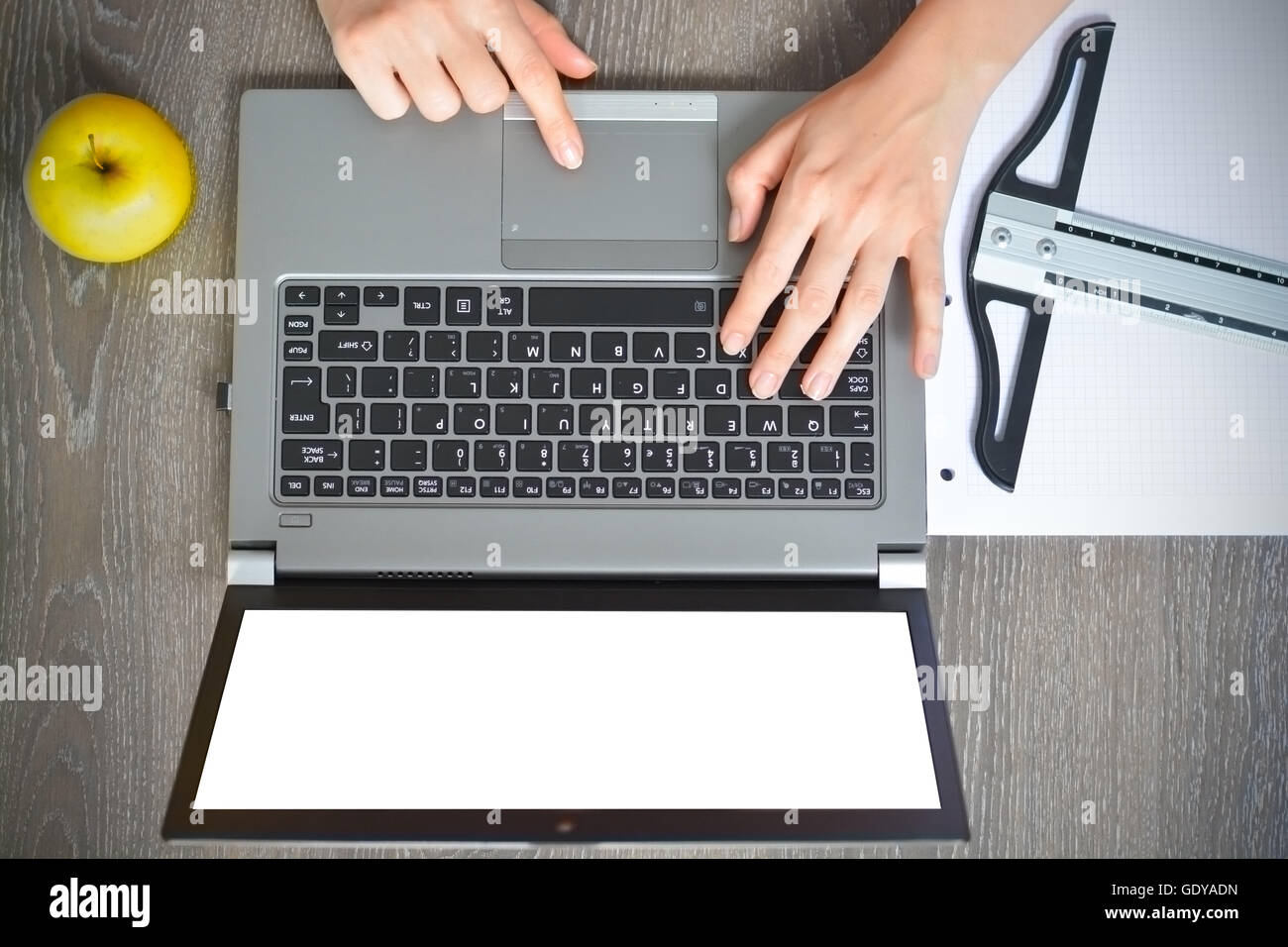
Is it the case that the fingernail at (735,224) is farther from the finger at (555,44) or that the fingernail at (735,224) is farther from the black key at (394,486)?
the black key at (394,486)

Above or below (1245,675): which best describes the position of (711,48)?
above

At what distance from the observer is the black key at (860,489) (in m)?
0.54

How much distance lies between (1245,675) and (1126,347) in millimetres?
246

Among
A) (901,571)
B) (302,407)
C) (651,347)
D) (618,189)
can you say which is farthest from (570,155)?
(901,571)

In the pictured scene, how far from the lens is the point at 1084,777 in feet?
1.93

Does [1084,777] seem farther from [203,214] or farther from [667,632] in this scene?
[203,214]

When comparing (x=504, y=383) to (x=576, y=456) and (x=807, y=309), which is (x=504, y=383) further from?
(x=807, y=309)

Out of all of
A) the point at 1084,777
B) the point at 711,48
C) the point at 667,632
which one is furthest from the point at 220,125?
the point at 1084,777

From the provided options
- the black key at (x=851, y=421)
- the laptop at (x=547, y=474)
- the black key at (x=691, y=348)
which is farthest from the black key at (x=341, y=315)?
the black key at (x=851, y=421)

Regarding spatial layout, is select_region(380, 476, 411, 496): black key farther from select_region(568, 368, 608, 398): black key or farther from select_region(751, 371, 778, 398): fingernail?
select_region(751, 371, 778, 398): fingernail

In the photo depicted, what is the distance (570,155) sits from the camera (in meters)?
0.56

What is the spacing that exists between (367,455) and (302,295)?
12cm

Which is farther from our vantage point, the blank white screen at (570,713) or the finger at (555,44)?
the finger at (555,44)
